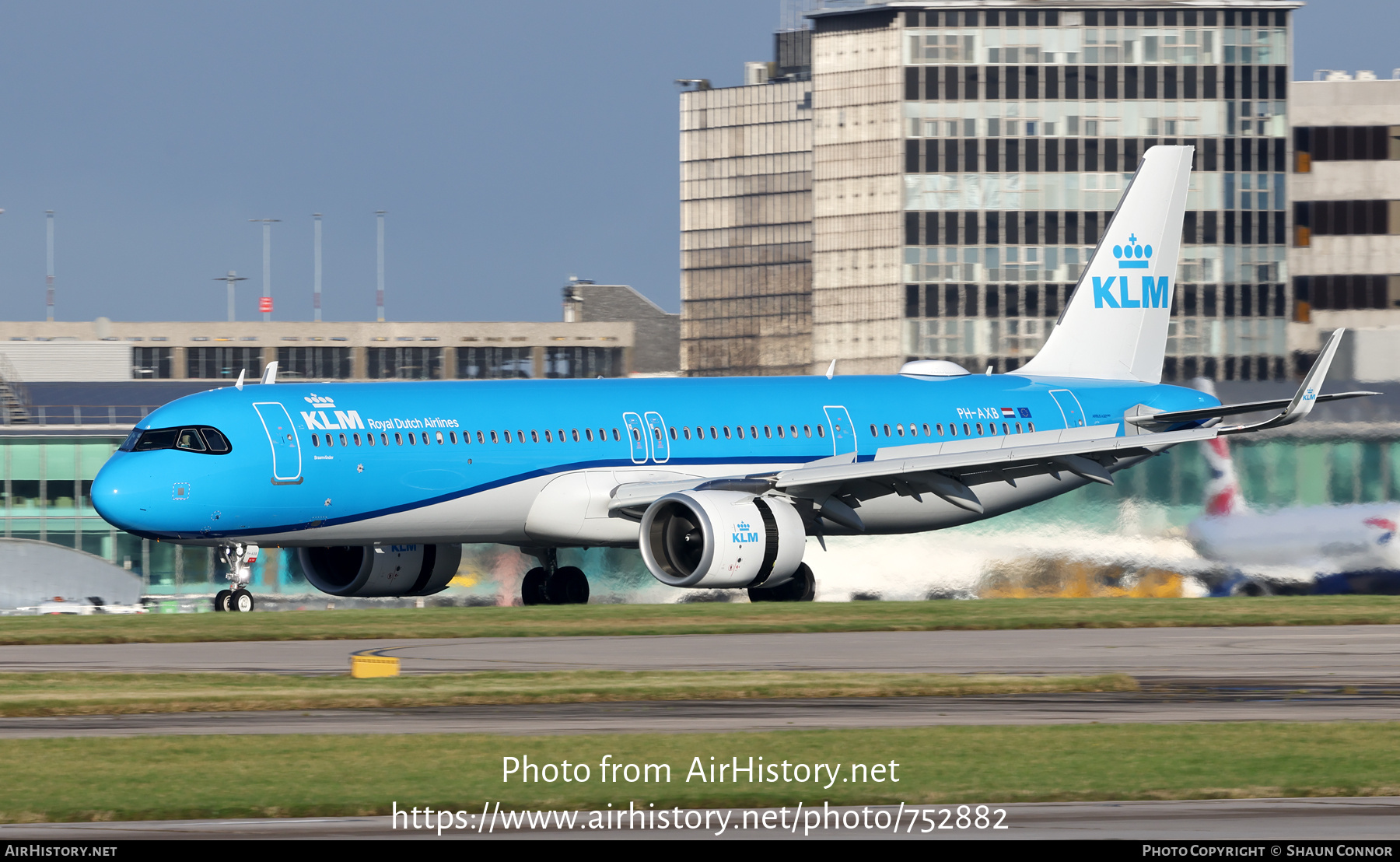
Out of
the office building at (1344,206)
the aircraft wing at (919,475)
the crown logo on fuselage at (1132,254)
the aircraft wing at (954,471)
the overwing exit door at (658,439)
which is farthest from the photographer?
the office building at (1344,206)

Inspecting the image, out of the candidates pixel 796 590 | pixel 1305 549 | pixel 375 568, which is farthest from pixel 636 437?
pixel 1305 549

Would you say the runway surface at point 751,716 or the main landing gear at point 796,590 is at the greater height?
the runway surface at point 751,716

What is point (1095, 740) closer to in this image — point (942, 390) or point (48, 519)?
point (942, 390)

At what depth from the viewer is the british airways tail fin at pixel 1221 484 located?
4544 centimetres

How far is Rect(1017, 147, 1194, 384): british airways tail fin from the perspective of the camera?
1892 inches

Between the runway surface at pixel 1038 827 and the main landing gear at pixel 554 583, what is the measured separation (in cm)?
2762

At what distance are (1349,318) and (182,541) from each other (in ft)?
335

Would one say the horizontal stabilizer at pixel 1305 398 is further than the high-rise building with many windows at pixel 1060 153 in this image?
No

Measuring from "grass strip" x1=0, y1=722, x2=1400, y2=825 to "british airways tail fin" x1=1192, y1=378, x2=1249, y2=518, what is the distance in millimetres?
25975

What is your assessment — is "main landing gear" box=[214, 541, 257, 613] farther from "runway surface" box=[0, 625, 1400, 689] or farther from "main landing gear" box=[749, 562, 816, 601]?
"main landing gear" box=[749, 562, 816, 601]

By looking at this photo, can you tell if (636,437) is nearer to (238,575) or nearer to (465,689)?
(238,575)

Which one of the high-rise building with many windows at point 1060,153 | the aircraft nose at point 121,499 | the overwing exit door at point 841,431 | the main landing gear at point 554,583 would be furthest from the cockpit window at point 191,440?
the high-rise building with many windows at point 1060,153

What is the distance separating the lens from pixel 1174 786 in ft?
53.0

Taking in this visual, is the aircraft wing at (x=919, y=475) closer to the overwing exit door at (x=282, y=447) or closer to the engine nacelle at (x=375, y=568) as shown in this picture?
the engine nacelle at (x=375, y=568)
